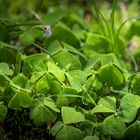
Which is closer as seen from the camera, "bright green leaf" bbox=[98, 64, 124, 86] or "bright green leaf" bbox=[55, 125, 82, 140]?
"bright green leaf" bbox=[55, 125, 82, 140]

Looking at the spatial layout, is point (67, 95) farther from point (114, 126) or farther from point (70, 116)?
point (114, 126)

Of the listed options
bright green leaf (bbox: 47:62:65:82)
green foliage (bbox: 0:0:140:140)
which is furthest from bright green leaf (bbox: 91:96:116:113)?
bright green leaf (bbox: 47:62:65:82)

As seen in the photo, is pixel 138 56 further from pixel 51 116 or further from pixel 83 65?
pixel 51 116

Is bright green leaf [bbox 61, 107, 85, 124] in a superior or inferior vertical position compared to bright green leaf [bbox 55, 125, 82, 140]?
superior

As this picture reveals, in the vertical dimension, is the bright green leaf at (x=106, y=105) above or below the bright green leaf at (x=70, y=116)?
below

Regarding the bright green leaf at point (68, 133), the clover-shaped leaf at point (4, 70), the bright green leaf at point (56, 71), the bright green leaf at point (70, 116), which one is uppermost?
the clover-shaped leaf at point (4, 70)

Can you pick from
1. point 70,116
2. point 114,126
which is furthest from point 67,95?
point 114,126

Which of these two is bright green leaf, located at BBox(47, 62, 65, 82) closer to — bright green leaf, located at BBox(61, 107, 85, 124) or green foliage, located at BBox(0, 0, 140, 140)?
green foliage, located at BBox(0, 0, 140, 140)

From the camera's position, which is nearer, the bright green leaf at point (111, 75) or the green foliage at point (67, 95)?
the green foliage at point (67, 95)

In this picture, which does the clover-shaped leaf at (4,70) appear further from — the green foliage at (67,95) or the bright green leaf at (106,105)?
the bright green leaf at (106,105)

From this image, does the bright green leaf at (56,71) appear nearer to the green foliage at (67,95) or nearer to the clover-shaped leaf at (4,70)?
the green foliage at (67,95)

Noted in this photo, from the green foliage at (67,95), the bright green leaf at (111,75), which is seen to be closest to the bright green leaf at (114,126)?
the green foliage at (67,95)
